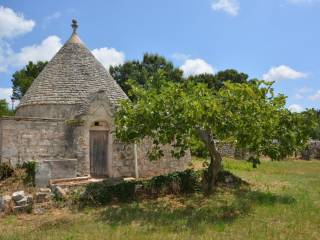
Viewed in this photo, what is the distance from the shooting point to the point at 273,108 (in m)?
10.7

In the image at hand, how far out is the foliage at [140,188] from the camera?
1092 centimetres

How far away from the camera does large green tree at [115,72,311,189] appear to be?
33.0ft

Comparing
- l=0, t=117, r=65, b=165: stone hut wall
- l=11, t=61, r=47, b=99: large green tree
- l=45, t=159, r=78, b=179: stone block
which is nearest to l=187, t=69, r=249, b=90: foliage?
l=11, t=61, r=47, b=99: large green tree

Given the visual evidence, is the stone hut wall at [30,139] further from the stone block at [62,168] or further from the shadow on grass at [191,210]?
the shadow on grass at [191,210]

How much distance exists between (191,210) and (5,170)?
7774 millimetres

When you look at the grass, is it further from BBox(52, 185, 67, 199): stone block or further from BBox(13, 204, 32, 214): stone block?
BBox(52, 185, 67, 199): stone block

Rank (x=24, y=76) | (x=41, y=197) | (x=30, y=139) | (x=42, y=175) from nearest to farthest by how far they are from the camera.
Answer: (x=41, y=197) < (x=42, y=175) < (x=30, y=139) < (x=24, y=76)

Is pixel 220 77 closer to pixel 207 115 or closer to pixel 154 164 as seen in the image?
pixel 154 164

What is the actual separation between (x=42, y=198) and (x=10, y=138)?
509cm

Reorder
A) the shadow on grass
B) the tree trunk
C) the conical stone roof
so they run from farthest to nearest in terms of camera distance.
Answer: the conical stone roof < the tree trunk < the shadow on grass

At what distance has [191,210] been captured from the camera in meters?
10.0

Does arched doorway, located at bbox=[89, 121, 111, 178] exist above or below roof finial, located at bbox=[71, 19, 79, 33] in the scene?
below

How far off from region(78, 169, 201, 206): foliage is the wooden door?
470 cm

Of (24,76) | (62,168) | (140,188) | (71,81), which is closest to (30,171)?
(62,168)
